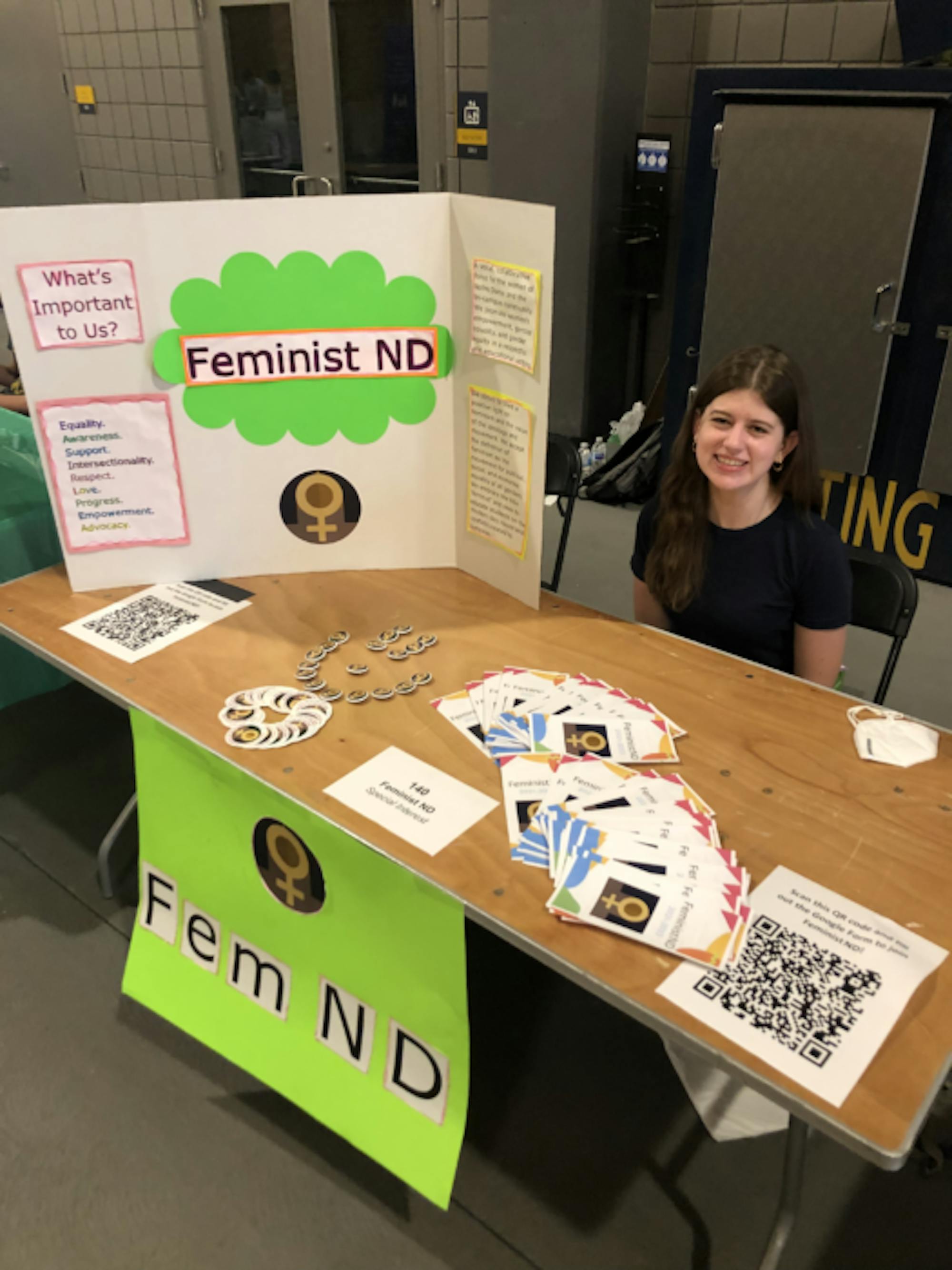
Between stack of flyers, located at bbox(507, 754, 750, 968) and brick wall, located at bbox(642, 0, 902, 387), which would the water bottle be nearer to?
brick wall, located at bbox(642, 0, 902, 387)

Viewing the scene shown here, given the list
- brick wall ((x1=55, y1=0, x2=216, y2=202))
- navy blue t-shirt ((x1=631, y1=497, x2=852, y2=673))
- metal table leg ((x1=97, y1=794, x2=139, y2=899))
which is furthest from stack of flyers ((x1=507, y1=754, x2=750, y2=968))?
brick wall ((x1=55, y1=0, x2=216, y2=202))

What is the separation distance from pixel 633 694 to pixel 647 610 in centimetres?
40

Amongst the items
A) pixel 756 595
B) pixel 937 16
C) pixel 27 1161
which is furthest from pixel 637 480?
pixel 27 1161

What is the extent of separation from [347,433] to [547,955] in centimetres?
106

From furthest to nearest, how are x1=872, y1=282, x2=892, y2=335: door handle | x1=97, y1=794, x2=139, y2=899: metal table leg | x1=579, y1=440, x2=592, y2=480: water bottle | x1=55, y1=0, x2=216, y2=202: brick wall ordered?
x1=55, y1=0, x2=216, y2=202: brick wall < x1=579, y1=440, x2=592, y2=480: water bottle < x1=872, y1=282, x2=892, y2=335: door handle < x1=97, y1=794, x2=139, y2=899: metal table leg

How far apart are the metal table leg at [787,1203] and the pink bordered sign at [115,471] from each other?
141 cm

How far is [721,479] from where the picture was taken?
1.59 meters

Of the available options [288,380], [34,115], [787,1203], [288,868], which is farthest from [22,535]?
[34,115]

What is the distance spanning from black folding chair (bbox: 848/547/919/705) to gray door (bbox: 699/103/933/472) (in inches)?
60.1

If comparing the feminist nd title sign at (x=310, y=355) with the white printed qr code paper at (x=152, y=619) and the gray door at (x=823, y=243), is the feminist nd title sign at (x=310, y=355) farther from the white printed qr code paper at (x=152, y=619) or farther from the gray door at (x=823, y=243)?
the gray door at (x=823, y=243)

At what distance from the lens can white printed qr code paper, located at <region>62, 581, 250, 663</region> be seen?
1648 millimetres

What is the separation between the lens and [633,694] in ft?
4.95

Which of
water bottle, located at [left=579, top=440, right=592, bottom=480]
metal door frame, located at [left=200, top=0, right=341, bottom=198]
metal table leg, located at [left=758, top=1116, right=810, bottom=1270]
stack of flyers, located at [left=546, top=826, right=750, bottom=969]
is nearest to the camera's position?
stack of flyers, located at [left=546, top=826, right=750, bottom=969]

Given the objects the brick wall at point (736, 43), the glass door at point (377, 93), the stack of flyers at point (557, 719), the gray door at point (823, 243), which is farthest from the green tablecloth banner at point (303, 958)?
the glass door at point (377, 93)
